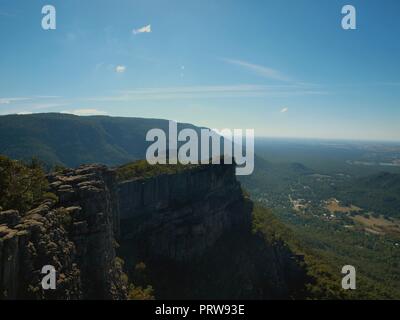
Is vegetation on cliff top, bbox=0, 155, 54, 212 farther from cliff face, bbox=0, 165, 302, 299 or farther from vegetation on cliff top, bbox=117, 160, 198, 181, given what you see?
vegetation on cliff top, bbox=117, 160, 198, 181

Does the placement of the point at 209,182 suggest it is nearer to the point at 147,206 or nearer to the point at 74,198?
the point at 147,206

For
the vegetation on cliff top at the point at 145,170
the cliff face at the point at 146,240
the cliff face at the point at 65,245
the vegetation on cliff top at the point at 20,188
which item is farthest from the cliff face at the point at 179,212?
the vegetation on cliff top at the point at 20,188

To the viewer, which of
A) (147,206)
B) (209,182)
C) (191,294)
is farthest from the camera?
(209,182)

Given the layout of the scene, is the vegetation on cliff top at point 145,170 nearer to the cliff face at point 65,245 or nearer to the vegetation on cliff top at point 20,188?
the cliff face at point 65,245

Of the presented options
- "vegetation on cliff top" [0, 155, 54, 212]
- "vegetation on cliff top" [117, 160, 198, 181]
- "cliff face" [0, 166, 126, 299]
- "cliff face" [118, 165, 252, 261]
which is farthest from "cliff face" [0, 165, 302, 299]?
"vegetation on cliff top" [117, 160, 198, 181]

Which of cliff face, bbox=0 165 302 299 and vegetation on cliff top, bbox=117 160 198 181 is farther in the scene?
vegetation on cliff top, bbox=117 160 198 181

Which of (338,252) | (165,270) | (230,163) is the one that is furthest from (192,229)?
(338,252)
